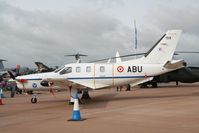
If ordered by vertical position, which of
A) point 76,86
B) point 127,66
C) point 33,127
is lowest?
point 33,127

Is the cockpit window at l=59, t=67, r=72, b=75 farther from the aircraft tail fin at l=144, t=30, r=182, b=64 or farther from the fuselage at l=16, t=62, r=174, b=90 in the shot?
the aircraft tail fin at l=144, t=30, r=182, b=64

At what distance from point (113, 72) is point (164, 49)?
11.9 ft

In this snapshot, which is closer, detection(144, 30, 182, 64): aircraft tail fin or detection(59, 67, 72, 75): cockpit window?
detection(59, 67, 72, 75): cockpit window

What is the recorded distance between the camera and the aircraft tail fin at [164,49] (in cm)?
1927

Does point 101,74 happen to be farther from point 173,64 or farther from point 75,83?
point 173,64

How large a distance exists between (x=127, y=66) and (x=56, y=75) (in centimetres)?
442

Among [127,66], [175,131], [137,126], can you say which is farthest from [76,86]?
[175,131]

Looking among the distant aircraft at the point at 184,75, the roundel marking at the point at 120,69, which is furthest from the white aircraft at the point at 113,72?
the distant aircraft at the point at 184,75

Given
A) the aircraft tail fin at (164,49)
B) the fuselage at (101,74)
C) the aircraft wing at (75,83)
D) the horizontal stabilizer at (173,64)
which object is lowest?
the aircraft wing at (75,83)

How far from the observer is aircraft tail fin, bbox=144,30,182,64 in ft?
63.2

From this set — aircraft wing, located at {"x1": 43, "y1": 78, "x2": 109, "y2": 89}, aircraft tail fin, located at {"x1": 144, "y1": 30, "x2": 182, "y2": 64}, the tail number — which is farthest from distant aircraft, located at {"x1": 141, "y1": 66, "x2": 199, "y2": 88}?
aircraft wing, located at {"x1": 43, "y1": 78, "x2": 109, "y2": 89}

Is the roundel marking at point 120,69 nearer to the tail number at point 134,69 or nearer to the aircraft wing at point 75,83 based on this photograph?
the tail number at point 134,69

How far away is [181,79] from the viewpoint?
32.3 metres

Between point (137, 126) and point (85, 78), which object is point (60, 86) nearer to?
point (85, 78)
